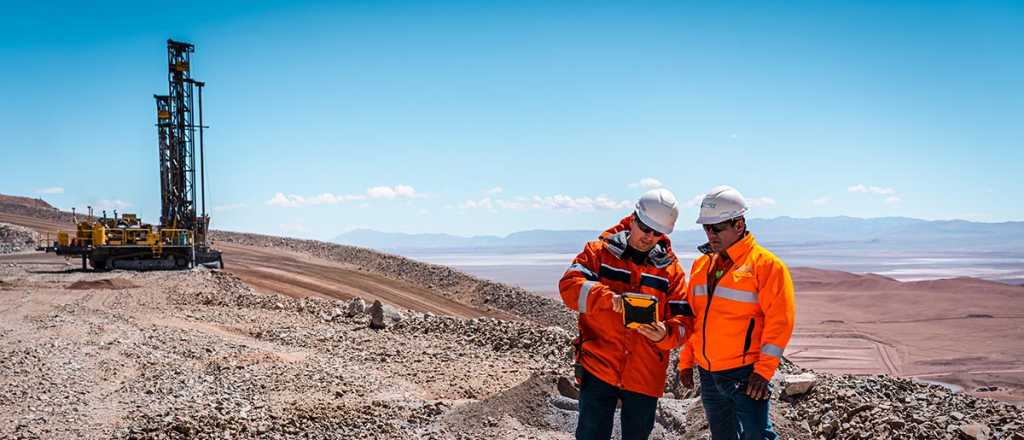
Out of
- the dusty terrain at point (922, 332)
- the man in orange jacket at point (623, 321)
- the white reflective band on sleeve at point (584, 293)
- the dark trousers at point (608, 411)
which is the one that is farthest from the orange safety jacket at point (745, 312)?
the dusty terrain at point (922, 332)

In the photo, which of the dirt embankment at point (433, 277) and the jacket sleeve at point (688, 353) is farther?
the dirt embankment at point (433, 277)

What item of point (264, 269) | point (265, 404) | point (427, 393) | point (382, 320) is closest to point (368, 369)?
point (427, 393)

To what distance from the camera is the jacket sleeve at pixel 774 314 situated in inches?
139

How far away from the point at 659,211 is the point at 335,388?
175 inches

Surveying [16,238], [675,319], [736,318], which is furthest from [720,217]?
[16,238]

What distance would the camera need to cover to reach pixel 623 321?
3.39 meters

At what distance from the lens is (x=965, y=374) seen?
15.9m

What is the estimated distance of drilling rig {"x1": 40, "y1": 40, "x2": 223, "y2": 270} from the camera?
21.5 m

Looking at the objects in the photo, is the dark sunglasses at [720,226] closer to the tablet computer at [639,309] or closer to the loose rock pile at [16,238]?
the tablet computer at [639,309]

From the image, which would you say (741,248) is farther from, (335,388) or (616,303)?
(335,388)

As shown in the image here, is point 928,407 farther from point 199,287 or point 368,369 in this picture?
point 199,287

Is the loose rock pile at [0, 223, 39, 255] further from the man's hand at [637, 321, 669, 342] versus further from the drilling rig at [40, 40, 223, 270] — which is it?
the man's hand at [637, 321, 669, 342]

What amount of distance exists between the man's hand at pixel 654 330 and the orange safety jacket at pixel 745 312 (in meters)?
0.54

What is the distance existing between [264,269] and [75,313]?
566 inches
